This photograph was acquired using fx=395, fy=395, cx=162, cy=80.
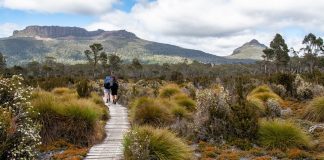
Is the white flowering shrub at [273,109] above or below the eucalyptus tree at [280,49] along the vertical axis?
below

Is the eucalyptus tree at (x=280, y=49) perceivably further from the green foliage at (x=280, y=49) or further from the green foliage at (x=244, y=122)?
the green foliage at (x=244, y=122)

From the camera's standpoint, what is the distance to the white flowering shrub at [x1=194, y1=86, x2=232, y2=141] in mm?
13719

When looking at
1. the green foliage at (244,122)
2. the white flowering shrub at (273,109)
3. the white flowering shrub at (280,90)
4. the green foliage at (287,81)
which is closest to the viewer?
the green foliage at (244,122)

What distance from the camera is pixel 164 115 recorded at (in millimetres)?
14977

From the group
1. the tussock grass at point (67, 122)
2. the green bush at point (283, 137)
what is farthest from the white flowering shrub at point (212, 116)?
the tussock grass at point (67, 122)

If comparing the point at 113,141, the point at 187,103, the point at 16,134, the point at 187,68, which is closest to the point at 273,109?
the point at 187,103

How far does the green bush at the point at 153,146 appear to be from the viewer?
9453 mm

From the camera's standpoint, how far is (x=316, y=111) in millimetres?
15773

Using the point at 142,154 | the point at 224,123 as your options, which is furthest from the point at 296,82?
the point at 142,154

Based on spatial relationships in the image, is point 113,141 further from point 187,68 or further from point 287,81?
point 187,68

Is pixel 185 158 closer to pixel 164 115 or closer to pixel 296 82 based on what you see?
pixel 164 115

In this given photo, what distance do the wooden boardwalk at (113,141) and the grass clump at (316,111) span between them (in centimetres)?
751

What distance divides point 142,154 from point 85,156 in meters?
2.25

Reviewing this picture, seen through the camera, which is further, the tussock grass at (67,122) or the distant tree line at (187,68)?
the distant tree line at (187,68)
